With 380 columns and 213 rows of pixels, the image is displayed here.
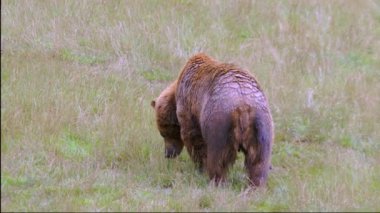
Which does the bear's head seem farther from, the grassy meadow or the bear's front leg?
the bear's front leg

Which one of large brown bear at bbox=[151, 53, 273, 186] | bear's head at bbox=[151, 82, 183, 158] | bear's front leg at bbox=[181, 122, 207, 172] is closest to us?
large brown bear at bbox=[151, 53, 273, 186]

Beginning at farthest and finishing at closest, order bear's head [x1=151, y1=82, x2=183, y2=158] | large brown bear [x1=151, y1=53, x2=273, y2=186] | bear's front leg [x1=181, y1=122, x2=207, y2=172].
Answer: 1. bear's head [x1=151, y1=82, x2=183, y2=158]
2. bear's front leg [x1=181, y1=122, x2=207, y2=172]
3. large brown bear [x1=151, y1=53, x2=273, y2=186]

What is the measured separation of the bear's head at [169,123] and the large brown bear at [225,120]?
1.41 feet

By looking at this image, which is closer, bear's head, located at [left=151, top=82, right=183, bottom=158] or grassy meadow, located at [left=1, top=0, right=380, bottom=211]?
grassy meadow, located at [left=1, top=0, right=380, bottom=211]

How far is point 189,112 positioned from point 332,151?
2.44 m

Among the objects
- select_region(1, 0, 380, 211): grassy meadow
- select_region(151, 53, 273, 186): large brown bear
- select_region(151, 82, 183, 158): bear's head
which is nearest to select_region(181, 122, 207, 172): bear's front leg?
select_region(151, 53, 273, 186): large brown bear

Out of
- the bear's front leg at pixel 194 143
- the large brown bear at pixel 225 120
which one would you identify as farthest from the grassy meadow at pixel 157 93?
the large brown bear at pixel 225 120

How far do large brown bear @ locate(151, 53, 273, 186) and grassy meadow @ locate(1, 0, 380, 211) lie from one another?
0.29 m

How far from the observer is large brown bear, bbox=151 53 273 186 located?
768 centimetres

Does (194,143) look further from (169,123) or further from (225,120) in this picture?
(225,120)

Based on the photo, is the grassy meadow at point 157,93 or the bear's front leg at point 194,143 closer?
the grassy meadow at point 157,93

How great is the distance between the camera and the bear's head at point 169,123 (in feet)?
30.0

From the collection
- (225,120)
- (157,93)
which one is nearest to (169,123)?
(225,120)

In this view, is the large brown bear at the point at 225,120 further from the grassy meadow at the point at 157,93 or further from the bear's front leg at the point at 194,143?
the grassy meadow at the point at 157,93
